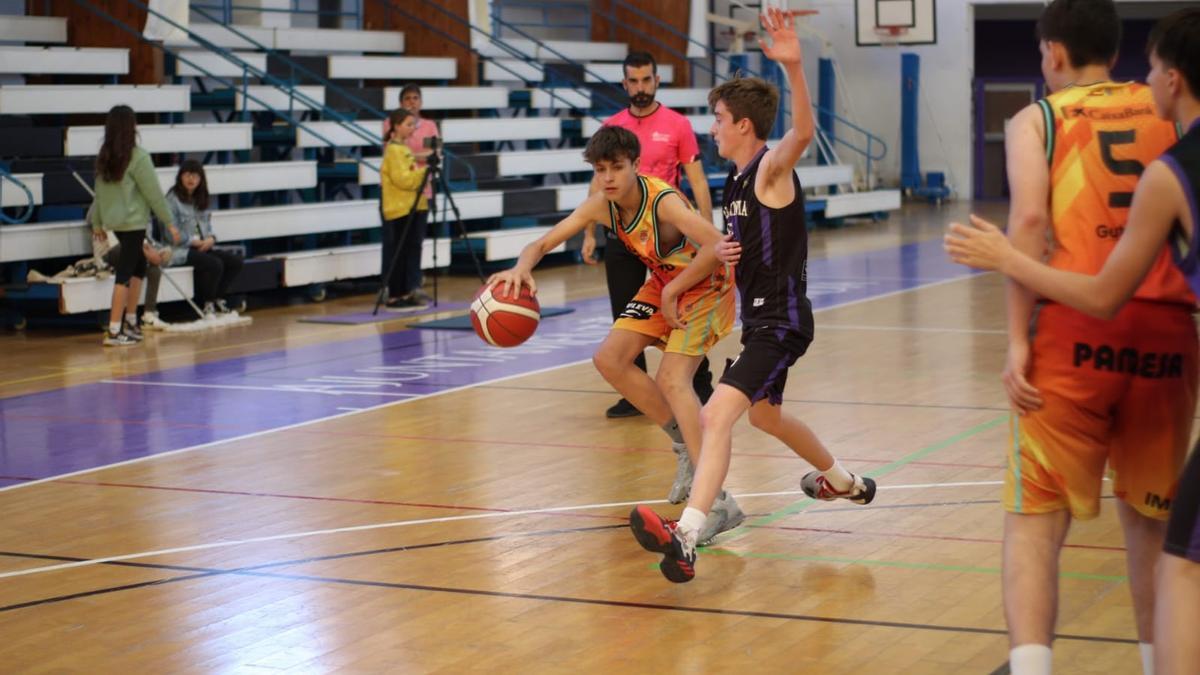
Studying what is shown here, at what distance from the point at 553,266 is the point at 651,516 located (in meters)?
12.3

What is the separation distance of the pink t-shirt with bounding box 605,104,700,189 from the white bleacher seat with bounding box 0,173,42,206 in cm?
561

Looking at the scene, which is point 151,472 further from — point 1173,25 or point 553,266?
point 553,266

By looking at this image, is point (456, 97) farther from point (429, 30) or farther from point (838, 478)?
point (838, 478)

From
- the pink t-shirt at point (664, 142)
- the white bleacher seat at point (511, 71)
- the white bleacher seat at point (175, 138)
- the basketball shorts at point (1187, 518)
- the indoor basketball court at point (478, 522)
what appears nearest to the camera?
the basketball shorts at point (1187, 518)

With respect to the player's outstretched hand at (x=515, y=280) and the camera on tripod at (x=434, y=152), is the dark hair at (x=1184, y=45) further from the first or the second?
the camera on tripod at (x=434, y=152)

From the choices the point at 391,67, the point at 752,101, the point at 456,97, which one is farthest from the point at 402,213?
the point at 752,101

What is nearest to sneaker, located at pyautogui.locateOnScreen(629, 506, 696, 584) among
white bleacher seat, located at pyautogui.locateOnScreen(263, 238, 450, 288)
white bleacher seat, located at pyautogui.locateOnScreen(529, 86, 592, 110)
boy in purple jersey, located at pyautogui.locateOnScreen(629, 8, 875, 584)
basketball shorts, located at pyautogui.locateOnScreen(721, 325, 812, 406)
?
boy in purple jersey, located at pyautogui.locateOnScreen(629, 8, 875, 584)

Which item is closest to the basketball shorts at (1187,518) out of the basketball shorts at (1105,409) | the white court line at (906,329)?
the basketball shorts at (1105,409)

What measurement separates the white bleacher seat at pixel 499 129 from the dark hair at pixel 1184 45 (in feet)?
45.6

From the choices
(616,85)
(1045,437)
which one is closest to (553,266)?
(616,85)

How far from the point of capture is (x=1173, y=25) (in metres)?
3.12

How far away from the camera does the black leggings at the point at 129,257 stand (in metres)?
11.4

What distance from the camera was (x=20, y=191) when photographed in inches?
477

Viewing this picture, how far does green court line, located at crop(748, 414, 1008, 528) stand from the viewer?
5.98 m
